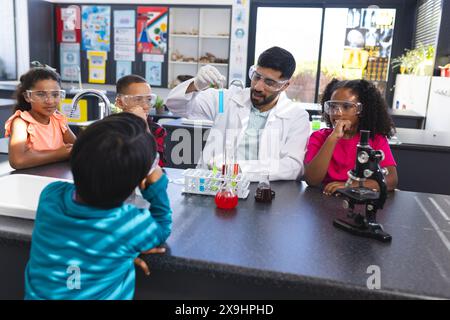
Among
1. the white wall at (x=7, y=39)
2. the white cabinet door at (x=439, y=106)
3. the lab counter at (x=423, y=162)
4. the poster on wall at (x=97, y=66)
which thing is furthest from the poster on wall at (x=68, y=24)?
the white cabinet door at (x=439, y=106)

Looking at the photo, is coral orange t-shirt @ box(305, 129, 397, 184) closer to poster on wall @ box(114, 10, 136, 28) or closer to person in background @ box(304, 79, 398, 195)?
person in background @ box(304, 79, 398, 195)

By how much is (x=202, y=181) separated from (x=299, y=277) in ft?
1.97

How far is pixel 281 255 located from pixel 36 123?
1361 mm

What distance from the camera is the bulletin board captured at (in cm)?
619

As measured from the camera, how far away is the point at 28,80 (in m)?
1.81

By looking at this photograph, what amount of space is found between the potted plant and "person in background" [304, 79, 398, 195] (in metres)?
2.66

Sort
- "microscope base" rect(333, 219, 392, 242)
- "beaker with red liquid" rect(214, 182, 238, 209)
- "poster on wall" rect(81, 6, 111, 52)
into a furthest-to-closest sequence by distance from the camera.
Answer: "poster on wall" rect(81, 6, 111, 52)
"beaker with red liquid" rect(214, 182, 238, 209)
"microscope base" rect(333, 219, 392, 242)

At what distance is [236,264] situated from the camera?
3.03 feet

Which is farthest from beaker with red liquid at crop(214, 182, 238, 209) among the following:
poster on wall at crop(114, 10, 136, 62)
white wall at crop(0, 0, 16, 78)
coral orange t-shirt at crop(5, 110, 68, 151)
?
white wall at crop(0, 0, 16, 78)

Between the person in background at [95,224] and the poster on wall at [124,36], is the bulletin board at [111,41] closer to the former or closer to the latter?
the poster on wall at [124,36]

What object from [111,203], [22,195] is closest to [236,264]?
[111,203]

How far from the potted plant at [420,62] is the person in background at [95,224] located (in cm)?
381

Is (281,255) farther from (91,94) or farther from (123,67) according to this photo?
(123,67)
